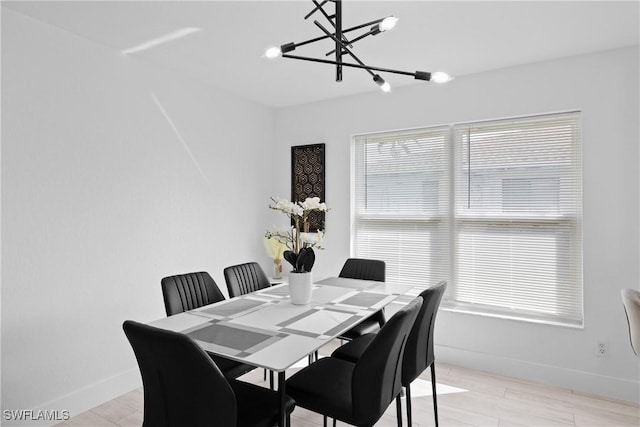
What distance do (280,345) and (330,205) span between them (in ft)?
8.44

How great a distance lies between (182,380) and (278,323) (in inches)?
23.5

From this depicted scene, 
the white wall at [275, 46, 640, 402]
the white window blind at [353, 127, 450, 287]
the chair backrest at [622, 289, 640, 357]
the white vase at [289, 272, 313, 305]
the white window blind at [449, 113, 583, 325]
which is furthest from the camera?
the white window blind at [353, 127, 450, 287]

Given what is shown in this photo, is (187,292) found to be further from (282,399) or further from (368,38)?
(368,38)

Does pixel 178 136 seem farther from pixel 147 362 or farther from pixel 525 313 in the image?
pixel 525 313

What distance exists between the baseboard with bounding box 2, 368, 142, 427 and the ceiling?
94.7 inches

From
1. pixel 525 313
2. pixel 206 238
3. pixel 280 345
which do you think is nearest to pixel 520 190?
pixel 525 313

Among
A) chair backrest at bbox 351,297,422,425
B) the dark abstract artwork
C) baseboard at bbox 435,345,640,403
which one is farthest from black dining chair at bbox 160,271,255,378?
baseboard at bbox 435,345,640,403

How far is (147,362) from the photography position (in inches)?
56.7

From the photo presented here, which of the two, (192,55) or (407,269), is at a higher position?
(192,55)

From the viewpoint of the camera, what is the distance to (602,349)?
283 centimetres

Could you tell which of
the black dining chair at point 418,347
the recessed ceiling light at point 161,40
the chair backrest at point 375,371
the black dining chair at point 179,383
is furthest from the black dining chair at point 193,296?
the recessed ceiling light at point 161,40

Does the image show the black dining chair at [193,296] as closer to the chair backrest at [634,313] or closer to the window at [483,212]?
the window at [483,212]

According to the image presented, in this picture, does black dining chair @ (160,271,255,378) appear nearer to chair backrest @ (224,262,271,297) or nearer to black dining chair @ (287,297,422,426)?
chair backrest @ (224,262,271,297)

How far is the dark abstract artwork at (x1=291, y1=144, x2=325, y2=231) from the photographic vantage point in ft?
13.5
